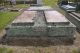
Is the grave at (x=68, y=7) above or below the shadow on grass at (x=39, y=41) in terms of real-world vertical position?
below

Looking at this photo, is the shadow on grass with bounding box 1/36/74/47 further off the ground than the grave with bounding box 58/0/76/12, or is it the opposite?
the shadow on grass with bounding box 1/36/74/47

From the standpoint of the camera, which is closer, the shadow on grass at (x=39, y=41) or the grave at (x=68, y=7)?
the shadow on grass at (x=39, y=41)

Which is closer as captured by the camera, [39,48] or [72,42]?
[39,48]

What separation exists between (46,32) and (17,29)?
100 cm

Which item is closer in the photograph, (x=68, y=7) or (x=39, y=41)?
(x=39, y=41)

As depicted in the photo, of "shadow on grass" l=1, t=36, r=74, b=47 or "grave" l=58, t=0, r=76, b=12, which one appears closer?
"shadow on grass" l=1, t=36, r=74, b=47

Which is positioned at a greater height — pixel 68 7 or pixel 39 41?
pixel 39 41

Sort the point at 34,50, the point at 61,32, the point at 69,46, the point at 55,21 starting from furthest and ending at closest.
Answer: the point at 55,21
the point at 61,32
the point at 69,46
the point at 34,50

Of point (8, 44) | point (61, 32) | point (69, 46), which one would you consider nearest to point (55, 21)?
point (61, 32)

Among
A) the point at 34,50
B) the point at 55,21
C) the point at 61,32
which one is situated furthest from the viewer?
the point at 55,21

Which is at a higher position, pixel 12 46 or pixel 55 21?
pixel 55 21

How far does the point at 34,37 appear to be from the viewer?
755 centimetres

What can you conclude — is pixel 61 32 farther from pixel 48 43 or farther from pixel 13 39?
pixel 13 39

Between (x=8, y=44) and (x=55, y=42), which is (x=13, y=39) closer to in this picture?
(x=8, y=44)
